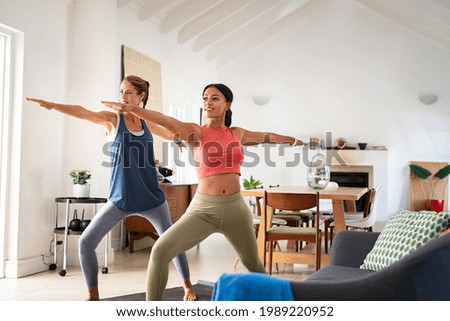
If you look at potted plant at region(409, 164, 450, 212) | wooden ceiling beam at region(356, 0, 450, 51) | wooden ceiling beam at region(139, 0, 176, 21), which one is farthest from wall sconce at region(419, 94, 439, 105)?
wooden ceiling beam at region(139, 0, 176, 21)

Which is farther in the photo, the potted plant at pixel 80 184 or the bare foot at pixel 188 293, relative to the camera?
the potted plant at pixel 80 184

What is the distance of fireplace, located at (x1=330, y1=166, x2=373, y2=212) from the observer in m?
10.3

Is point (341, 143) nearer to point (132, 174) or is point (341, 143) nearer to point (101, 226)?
point (132, 174)

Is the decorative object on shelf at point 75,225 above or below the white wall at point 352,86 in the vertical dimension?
below

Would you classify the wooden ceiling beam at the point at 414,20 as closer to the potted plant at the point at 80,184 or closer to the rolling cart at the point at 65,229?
the potted plant at the point at 80,184

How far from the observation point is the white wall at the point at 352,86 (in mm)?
10102

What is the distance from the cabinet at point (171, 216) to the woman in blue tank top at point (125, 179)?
3030 millimetres

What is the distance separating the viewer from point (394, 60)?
10289mm

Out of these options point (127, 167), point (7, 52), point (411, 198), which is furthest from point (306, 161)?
point (127, 167)

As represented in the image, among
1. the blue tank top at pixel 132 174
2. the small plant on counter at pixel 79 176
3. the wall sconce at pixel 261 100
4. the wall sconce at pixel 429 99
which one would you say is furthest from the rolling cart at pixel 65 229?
the wall sconce at pixel 429 99

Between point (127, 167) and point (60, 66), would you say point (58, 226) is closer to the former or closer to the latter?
point (60, 66)

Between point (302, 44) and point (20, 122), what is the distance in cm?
703

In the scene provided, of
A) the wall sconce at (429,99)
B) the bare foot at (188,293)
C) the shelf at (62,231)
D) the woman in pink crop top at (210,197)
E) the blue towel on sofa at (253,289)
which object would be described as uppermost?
the wall sconce at (429,99)

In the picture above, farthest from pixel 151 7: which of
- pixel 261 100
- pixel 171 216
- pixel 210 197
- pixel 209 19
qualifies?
pixel 210 197
